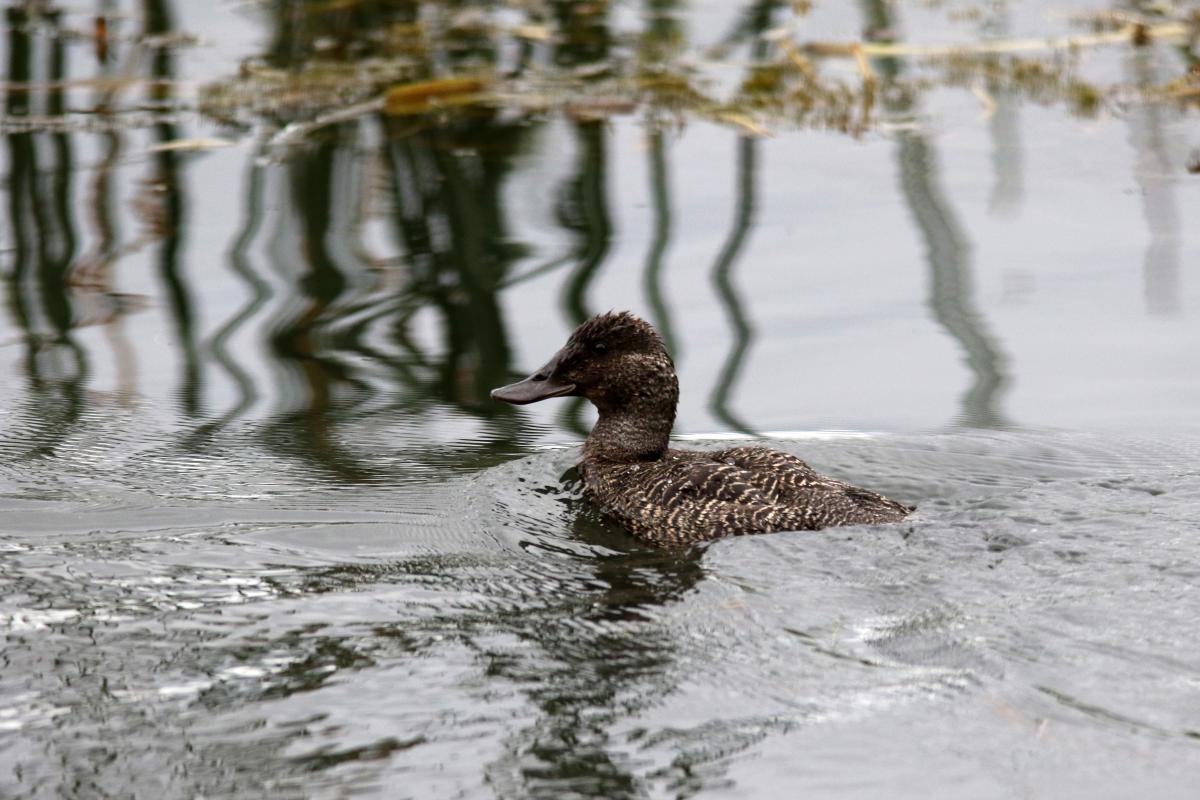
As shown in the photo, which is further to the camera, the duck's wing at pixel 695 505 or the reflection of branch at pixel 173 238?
the reflection of branch at pixel 173 238

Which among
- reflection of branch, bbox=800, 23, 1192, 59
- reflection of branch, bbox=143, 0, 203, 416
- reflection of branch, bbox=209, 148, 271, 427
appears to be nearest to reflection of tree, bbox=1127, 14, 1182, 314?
reflection of branch, bbox=800, 23, 1192, 59

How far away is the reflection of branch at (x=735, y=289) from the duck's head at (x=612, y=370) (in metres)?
0.54

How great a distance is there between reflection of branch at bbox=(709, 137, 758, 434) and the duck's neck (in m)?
0.44

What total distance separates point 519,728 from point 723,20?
1059 centimetres

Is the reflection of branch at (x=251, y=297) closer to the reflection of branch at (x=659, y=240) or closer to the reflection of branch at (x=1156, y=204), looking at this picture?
the reflection of branch at (x=659, y=240)

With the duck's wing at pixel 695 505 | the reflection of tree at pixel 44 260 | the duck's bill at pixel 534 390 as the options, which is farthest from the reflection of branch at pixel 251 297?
the duck's wing at pixel 695 505

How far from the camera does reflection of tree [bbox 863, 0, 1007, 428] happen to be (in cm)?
810

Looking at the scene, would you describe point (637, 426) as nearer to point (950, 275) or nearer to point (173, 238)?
point (950, 275)

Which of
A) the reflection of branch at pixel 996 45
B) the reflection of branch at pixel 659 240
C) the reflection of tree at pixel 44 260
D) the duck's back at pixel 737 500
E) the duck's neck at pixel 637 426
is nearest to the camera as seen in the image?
the duck's back at pixel 737 500

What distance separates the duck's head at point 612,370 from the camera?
7645 mm

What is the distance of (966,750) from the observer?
4727 millimetres

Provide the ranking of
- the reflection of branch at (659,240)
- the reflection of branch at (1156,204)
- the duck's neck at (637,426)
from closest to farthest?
the duck's neck at (637,426), the reflection of branch at (659,240), the reflection of branch at (1156,204)

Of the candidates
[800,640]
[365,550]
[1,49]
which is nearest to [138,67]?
[1,49]

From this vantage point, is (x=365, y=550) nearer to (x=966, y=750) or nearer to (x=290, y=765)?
(x=290, y=765)
